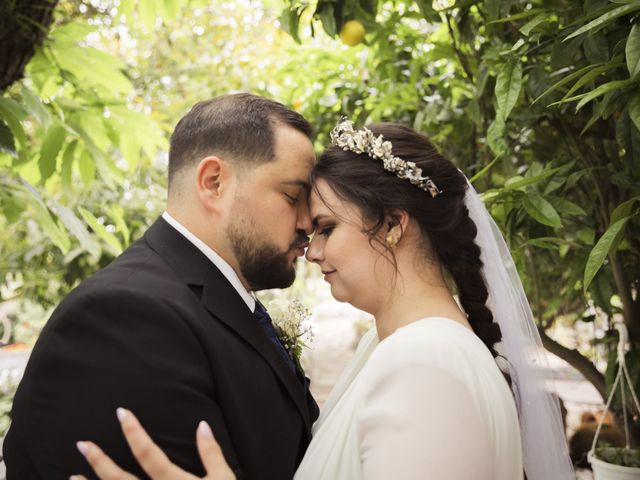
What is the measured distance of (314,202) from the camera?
6.64 feet

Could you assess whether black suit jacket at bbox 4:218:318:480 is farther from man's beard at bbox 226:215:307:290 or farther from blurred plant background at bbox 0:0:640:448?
blurred plant background at bbox 0:0:640:448

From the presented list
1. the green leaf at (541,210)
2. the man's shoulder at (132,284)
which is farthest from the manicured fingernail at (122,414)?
the green leaf at (541,210)

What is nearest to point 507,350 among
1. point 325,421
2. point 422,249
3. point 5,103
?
point 422,249

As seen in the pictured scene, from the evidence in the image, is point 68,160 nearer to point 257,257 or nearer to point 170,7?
point 170,7

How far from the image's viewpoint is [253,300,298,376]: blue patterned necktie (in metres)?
2.08

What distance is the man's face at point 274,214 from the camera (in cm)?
198

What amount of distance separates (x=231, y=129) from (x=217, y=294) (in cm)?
51

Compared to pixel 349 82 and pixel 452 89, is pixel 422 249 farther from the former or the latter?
pixel 349 82

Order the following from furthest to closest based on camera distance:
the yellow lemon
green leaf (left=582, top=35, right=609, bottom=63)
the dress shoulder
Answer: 1. the yellow lemon
2. green leaf (left=582, top=35, right=609, bottom=63)
3. the dress shoulder

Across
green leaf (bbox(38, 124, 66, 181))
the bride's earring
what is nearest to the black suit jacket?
the bride's earring

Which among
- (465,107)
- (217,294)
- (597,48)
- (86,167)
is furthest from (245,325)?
(465,107)

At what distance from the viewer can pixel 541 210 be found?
2086 millimetres

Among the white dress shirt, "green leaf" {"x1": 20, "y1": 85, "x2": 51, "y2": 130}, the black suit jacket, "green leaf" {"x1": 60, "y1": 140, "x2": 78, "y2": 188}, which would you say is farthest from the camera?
"green leaf" {"x1": 60, "y1": 140, "x2": 78, "y2": 188}

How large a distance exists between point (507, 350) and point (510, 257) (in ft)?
1.05
